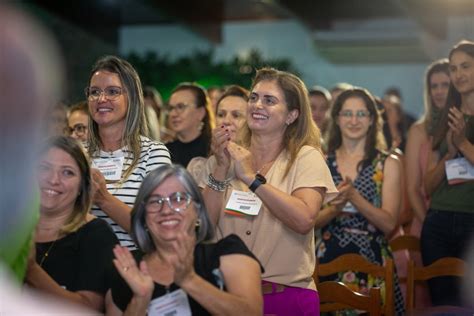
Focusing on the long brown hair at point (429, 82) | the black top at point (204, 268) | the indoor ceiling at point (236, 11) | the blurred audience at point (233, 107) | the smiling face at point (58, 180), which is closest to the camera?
the black top at point (204, 268)

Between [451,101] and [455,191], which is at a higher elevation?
[451,101]

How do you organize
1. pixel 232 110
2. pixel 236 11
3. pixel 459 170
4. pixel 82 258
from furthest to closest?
pixel 236 11 < pixel 232 110 < pixel 459 170 < pixel 82 258

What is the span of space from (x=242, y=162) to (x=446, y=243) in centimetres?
152

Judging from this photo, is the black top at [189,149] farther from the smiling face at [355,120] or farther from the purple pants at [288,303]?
the purple pants at [288,303]

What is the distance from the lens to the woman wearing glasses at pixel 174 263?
2303 mm

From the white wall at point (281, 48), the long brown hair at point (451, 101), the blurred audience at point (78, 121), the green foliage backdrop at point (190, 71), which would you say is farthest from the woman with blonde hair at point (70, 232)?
the white wall at point (281, 48)

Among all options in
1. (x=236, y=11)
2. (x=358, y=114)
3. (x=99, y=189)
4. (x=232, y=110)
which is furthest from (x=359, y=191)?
(x=236, y=11)

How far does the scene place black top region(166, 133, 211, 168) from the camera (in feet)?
→ 15.7

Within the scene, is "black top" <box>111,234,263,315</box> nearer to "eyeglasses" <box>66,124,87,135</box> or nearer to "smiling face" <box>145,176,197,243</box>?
"smiling face" <box>145,176,197,243</box>

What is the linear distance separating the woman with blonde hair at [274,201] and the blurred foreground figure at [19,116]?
4.98 feet

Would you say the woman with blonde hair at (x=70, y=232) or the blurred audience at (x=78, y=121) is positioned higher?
the blurred audience at (x=78, y=121)

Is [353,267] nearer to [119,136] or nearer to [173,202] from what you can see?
[119,136]

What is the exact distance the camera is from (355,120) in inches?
172

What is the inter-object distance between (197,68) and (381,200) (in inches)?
271
